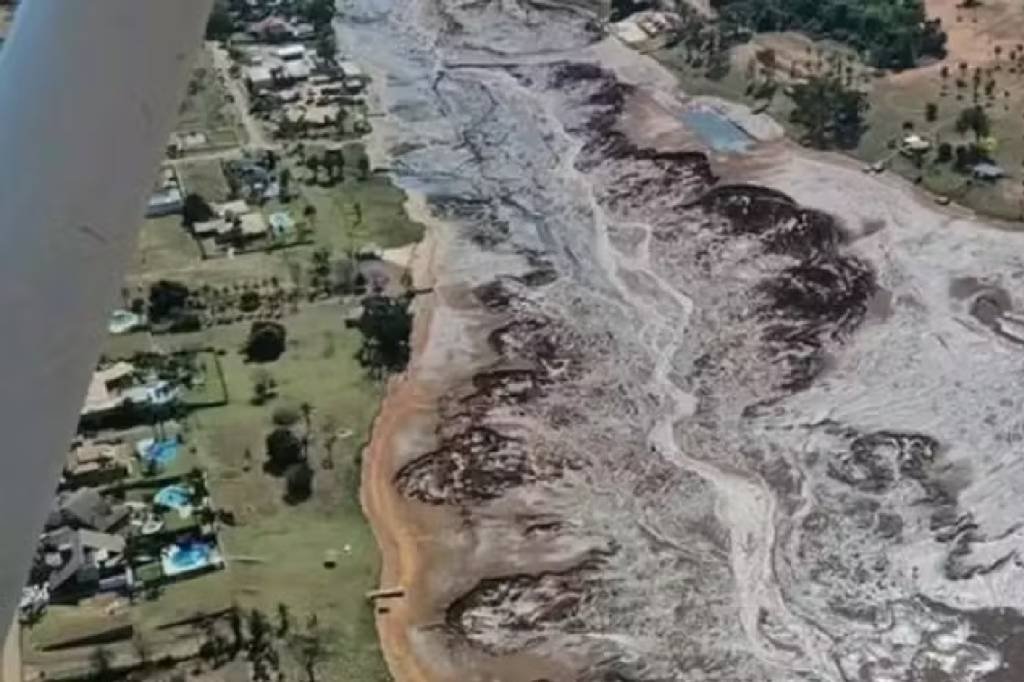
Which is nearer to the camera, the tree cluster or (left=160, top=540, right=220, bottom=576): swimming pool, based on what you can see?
(left=160, top=540, right=220, bottom=576): swimming pool

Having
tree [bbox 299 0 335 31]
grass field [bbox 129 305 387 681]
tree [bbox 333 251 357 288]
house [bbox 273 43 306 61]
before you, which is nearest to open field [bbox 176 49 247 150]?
house [bbox 273 43 306 61]

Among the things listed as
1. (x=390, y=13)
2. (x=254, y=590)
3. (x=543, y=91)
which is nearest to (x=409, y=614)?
(x=254, y=590)

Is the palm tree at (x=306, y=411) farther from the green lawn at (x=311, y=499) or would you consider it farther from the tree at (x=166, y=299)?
the tree at (x=166, y=299)

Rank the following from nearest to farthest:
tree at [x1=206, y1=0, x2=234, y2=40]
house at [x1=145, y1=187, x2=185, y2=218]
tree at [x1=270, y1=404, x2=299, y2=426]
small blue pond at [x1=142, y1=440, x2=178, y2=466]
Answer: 1. small blue pond at [x1=142, y1=440, x2=178, y2=466]
2. tree at [x1=270, y1=404, x2=299, y2=426]
3. house at [x1=145, y1=187, x2=185, y2=218]
4. tree at [x1=206, y1=0, x2=234, y2=40]

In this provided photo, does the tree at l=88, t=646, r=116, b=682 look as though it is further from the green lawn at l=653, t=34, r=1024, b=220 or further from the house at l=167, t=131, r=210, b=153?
the green lawn at l=653, t=34, r=1024, b=220

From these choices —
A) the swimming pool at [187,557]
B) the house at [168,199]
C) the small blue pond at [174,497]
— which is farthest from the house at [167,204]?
the swimming pool at [187,557]

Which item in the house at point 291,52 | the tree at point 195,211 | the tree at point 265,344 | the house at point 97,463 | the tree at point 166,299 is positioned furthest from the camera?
the house at point 291,52
